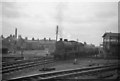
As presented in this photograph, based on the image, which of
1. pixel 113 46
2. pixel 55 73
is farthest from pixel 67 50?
pixel 55 73

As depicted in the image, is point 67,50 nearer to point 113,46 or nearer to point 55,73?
point 113,46

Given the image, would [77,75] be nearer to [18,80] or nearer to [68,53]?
[18,80]

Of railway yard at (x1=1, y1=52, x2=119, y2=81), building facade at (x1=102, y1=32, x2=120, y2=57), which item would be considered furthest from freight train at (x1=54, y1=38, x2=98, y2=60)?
railway yard at (x1=1, y1=52, x2=119, y2=81)

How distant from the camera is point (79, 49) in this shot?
23.5m

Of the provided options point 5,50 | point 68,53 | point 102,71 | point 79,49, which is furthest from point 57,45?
point 5,50

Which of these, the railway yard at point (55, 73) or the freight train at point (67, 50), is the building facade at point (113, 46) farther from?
the railway yard at point (55, 73)

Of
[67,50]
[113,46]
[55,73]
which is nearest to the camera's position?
[55,73]

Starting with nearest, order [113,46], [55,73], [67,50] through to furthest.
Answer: [55,73], [67,50], [113,46]

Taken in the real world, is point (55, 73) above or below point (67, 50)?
below

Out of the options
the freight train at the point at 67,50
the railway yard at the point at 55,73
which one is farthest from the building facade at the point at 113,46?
the railway yard at the point at 55,73

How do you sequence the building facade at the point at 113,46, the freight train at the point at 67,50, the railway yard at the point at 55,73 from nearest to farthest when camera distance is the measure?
the railway yard at the point at 55,73
the freight train at the point at 67,50
the building facade at the point at 113,46

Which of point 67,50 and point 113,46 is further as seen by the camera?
point 113,46

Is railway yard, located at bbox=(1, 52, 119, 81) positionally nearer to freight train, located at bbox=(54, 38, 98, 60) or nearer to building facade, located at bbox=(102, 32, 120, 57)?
freight train, located at bbox=(54, 38, 98, 60)

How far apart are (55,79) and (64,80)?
55cm
